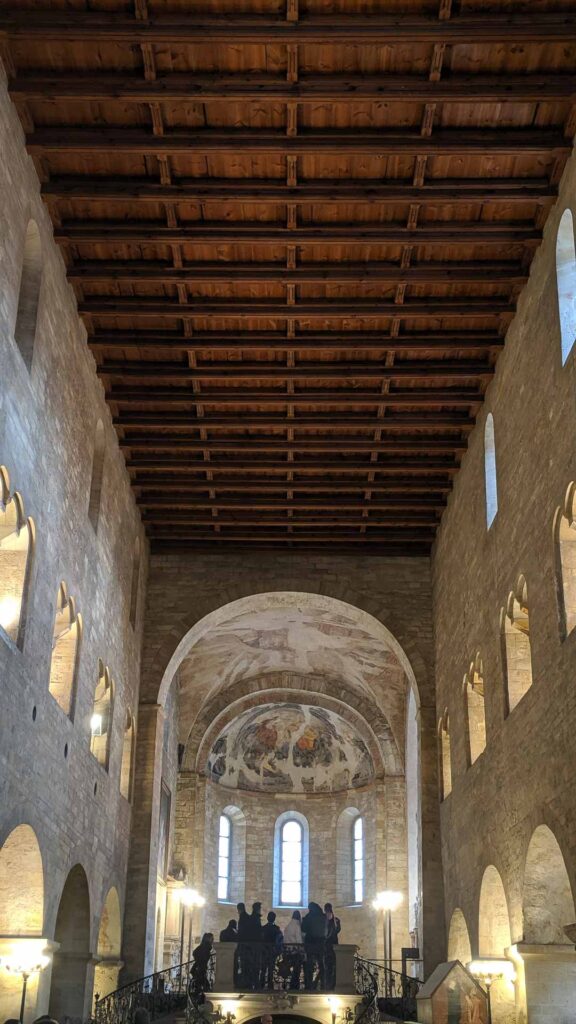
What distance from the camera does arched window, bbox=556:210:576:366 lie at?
1362 centimetres

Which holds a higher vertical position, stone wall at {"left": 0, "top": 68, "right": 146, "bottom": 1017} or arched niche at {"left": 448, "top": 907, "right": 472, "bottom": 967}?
stone wall at {"left": 0, "top": 68, "right": 146, "bottom": 1017}

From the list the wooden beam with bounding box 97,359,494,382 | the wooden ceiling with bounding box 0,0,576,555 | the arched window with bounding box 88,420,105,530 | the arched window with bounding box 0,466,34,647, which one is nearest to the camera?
the wooden ceiling with bounding box 0,0,576,555

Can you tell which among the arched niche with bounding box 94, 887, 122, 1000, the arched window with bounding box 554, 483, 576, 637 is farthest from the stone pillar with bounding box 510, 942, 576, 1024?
the arched niche with bounding box 94, 887, 122, 1000

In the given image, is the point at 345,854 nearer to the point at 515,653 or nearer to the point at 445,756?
the point at 445,756

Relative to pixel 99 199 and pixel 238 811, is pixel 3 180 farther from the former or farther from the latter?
pixel 238 811

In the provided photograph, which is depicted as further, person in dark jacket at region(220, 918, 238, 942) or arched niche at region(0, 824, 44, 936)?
person in dark jacket at region(220, 918, 238, 942)

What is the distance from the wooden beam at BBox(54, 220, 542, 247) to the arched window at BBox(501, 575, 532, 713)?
16.6ft

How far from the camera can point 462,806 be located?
1952 centimetres

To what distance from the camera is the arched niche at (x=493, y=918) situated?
1744 cm

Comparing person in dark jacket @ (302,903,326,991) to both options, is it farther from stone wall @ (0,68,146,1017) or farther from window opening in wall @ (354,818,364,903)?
window opening in wall @ (354,818,364,903)

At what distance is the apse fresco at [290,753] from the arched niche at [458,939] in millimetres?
13305

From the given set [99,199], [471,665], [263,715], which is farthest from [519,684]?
[263,715]

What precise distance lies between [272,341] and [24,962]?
9.63m

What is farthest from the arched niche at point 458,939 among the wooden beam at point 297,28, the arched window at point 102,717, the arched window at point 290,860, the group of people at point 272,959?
the arched window at point 290,860
